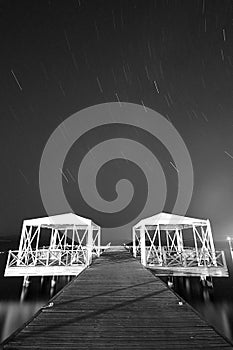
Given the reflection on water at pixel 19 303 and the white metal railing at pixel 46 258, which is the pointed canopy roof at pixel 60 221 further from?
the reflection on water at pixel 19 303

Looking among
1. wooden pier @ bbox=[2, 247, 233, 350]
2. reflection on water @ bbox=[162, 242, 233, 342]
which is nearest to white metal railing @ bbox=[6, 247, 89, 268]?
reflection on water @ bbox=[162, 242, 233, 342]

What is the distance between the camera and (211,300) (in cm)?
1358

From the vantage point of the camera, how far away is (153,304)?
14.5 feet

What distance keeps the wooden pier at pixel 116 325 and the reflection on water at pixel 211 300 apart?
729 centimetres

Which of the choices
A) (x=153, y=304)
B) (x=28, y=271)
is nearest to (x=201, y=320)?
(x=153, y=304)

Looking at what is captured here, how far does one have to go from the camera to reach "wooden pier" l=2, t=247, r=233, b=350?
2707 millimetres

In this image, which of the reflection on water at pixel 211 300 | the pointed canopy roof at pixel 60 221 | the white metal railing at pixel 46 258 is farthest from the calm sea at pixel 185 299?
the pointed canopy roof at pixel 60 221

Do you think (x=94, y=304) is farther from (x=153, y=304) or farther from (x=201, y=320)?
(x=201, y=320)

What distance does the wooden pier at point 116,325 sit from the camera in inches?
107

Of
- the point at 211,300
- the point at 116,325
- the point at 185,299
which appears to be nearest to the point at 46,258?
the point at 185,299

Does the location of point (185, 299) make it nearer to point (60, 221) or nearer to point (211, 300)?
point (211, 300)

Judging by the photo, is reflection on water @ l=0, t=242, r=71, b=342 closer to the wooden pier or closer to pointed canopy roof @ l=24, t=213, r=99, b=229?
pointed canopy roof @ l=24, t=213, r=99, b=229

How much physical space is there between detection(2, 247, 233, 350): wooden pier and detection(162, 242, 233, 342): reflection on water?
7291 millimetres

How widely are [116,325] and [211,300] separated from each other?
531 inches
